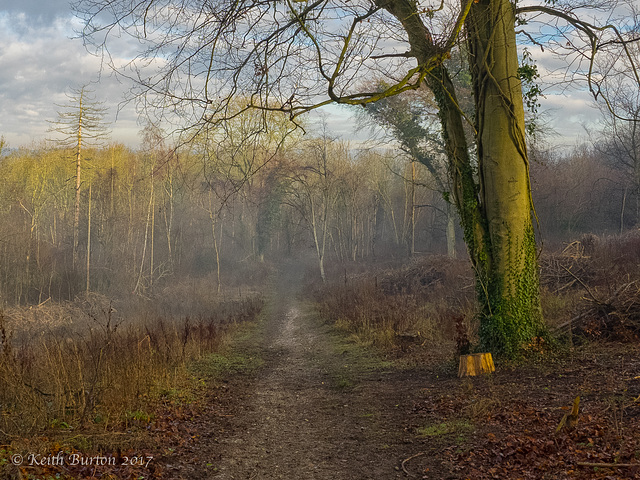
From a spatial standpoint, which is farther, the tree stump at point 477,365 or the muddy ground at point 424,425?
the tree stump at point 477,365

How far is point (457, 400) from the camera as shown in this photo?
601 cm

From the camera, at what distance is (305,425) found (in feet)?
20.3

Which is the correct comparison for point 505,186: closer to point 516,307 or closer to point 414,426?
point 516,307

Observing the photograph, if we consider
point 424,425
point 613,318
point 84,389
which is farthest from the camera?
point 613,318

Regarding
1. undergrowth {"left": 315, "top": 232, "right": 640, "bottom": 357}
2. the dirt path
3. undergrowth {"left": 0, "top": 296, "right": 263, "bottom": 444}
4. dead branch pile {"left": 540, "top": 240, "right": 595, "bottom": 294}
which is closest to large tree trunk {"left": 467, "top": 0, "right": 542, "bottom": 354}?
undergrowth {"left": 315, "top": 232, "right": 640, "bottom": 357}

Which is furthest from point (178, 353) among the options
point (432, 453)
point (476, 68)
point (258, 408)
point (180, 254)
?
point (180, 254)

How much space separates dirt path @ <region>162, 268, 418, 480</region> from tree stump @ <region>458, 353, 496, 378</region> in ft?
3.34

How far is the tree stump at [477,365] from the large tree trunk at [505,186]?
0.35 metres

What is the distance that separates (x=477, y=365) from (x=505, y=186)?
2642 millimetres

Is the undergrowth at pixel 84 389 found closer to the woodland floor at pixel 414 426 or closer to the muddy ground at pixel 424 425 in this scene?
the woodland floor at pixel 414 426

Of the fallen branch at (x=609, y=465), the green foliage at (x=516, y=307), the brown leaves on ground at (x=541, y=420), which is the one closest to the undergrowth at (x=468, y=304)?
the green foliage at (x=516, y=307)

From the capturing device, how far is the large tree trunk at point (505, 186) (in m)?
7.15

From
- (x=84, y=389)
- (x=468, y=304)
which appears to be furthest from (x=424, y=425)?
(x=468, y=304)

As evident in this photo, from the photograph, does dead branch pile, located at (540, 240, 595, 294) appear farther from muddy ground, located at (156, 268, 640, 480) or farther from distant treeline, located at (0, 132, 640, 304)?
distant treeline, located at (0, 132, 640, 304)
